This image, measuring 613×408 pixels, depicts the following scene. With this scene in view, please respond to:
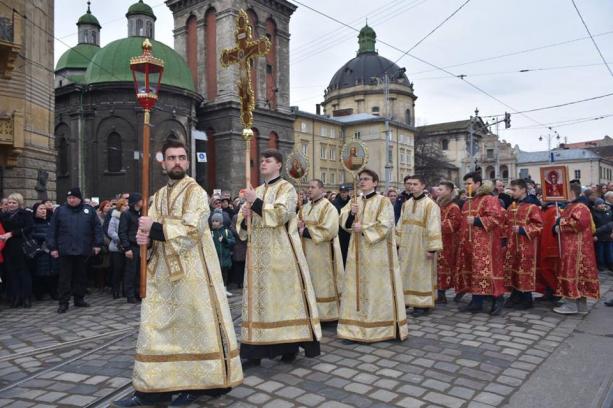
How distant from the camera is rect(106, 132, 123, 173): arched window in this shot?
31188 mm

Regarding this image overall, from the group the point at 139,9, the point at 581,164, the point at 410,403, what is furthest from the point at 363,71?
the point at 410,403

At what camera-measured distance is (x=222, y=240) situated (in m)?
10.4

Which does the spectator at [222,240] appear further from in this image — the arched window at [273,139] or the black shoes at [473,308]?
the arched window at [273,139]

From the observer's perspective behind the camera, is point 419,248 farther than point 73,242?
No

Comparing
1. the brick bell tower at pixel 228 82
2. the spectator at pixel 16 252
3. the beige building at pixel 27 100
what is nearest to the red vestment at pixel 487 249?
the spectator at pixel 16 252

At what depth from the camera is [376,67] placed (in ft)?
252

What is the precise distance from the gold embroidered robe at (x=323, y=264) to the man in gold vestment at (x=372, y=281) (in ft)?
2.00

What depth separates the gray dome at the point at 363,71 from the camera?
249ft

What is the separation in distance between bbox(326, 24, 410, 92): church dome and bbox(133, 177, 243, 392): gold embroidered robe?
239 feet

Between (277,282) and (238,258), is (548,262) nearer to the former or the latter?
(277,282)

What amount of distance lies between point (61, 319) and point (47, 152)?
1089 cm

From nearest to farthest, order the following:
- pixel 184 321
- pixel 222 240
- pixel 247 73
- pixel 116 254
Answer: pixel 184 321, pixel 247 73, pixel 116 254, pixel 222 240

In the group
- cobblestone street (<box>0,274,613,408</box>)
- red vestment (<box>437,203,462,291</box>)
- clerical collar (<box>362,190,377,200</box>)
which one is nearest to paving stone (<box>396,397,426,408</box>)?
cobblestone street (<box>0,274,613,408</box>)

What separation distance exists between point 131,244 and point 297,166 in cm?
371
